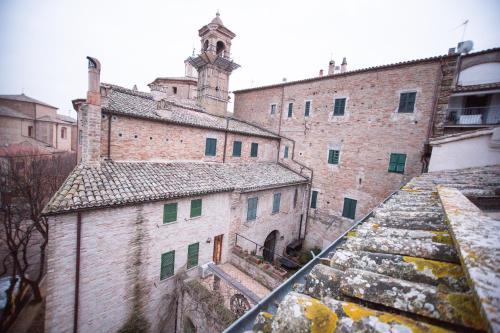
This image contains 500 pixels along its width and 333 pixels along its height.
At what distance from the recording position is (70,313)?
711 centimetres

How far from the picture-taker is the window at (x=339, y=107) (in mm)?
15086

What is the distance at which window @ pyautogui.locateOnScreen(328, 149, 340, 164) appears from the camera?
610 inches

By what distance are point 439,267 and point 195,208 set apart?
9.39m

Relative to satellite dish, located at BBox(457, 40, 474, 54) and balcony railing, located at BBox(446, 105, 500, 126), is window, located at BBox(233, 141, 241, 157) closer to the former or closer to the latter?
balcony railing, located at BBox(446, 105, 500, 126)

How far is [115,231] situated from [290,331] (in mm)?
8340

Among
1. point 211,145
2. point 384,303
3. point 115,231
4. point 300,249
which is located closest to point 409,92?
point 211,145

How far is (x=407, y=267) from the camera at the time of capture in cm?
173

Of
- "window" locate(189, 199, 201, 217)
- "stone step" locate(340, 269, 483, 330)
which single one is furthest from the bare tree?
"stone step" locate(340, 269, 483, 330)

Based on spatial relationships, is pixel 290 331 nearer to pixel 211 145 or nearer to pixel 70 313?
pixel 70 313

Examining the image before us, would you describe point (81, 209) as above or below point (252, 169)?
below

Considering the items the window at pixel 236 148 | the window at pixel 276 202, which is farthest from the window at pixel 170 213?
the window at pixel 276 202

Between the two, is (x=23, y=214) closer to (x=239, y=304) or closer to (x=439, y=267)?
(x=239, y=304)

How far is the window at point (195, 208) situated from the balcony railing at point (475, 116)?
51.0 ft

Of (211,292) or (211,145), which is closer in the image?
(211,292)
